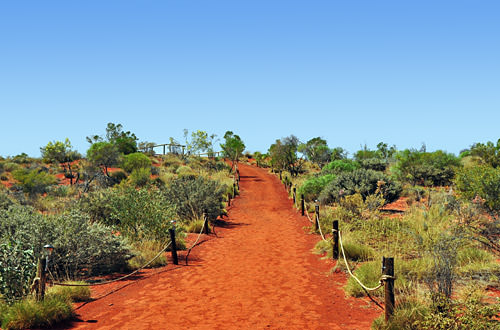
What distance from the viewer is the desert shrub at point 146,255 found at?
36.4 feet

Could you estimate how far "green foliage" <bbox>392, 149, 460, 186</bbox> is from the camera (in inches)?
1137

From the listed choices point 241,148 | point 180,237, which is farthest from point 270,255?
point 241,148

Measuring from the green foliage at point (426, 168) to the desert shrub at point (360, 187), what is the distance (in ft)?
30.4

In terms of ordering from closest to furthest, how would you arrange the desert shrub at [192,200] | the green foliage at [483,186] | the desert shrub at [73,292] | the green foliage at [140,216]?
the desert shrub at [73,292] < the green foliage at [140,216] < the green foliage at [483,186] < the desert shrub at [192,200]

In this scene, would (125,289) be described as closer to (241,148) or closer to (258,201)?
(258,201)

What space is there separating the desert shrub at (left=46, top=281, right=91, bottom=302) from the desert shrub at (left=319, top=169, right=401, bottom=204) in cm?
1345

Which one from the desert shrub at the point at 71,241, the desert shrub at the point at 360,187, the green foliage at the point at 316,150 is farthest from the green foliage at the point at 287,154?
the desert shrub at the point at 71,241

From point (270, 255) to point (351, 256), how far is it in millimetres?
2756

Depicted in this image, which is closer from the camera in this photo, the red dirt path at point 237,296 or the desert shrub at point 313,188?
the red dirt path at point 237,296

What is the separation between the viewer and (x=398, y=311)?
619 cm

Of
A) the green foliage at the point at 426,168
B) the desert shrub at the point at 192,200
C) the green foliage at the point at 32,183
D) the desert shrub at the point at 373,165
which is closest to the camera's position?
the desert shrub at the point at 192,200

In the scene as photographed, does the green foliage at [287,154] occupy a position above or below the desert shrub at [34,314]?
above

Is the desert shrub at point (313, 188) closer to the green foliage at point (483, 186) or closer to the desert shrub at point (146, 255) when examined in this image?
the green foliage at point (483, 186)

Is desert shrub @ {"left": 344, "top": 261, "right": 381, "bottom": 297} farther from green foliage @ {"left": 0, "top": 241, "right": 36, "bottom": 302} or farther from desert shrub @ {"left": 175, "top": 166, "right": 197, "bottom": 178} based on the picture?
desert shrub @ {"left": 175, "top": 166, "right": 197, "bottom": 178}
